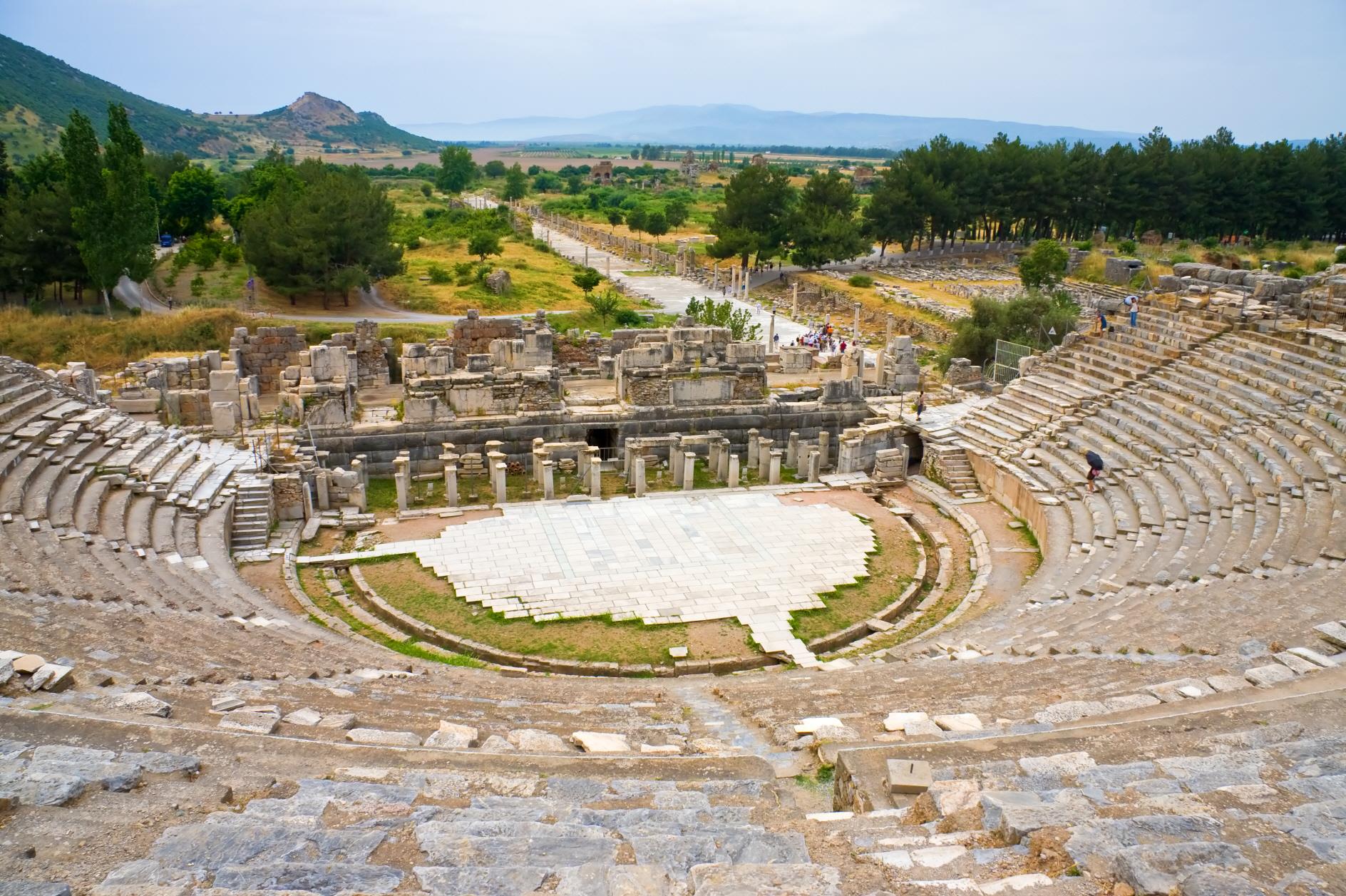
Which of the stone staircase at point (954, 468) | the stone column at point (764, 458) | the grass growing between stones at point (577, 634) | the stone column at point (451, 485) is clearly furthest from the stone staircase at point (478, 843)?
the stone staircase at point (954, 468)

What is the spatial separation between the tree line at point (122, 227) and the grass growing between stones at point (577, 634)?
86.7 feet

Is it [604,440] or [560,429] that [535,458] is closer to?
[560,429]

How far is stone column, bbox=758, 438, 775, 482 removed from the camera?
24.8 meters

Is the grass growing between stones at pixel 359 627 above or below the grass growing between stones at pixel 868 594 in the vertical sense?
below

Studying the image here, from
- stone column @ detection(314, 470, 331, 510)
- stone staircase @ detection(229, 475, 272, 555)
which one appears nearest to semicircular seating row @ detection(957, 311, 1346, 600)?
stone staircase @ detection(229, 475, 272, 555)

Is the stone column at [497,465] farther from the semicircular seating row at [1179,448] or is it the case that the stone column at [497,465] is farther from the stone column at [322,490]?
the semicircular seating row at [1179,448]

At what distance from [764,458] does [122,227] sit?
27236 millimetres

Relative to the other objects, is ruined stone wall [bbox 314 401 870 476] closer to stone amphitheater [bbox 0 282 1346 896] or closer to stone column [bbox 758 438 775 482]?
stone column [bbox 758 438 775 482]

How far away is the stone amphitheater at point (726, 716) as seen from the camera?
5.46 meters

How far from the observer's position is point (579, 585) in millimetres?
17797

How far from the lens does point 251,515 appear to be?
64.7 ft

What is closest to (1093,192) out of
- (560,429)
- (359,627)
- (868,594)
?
(560,429)

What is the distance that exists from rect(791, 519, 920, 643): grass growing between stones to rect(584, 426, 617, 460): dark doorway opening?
27.9 ft

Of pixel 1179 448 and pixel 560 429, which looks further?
pixel 560 429
